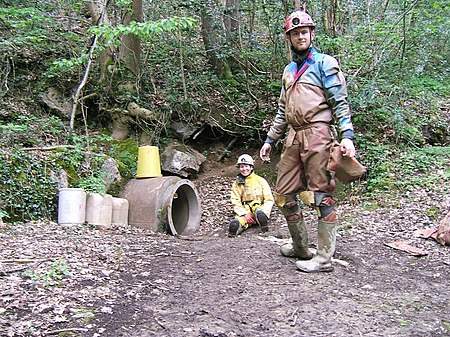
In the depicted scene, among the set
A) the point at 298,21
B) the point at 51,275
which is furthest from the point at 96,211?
the point at 298,21

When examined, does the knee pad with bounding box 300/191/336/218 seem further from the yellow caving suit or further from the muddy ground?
the yellow caving suit

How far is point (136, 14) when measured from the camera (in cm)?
869

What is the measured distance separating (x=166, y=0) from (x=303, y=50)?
7786 millimetres

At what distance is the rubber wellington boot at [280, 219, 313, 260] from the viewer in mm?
3872

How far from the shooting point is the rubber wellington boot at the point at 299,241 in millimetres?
3872

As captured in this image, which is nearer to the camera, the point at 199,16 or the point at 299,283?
the point at 299,283

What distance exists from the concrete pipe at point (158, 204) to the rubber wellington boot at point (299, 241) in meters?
2.41

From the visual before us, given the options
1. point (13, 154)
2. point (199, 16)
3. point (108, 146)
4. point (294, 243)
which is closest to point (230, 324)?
point (294, 243)

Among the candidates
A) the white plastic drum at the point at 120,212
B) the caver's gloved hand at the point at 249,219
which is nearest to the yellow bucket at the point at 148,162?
the white plastic drum at the point at 120,212

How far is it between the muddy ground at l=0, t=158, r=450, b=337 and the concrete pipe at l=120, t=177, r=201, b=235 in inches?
35.8

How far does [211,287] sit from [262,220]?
290 cm

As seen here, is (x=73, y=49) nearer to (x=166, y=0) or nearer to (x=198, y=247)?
(x=166, y=0)

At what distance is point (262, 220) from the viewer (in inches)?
242

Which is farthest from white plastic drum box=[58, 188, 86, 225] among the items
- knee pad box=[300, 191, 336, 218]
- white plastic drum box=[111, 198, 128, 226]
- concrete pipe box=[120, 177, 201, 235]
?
knee pad box=[300, 191, 336, 218]
